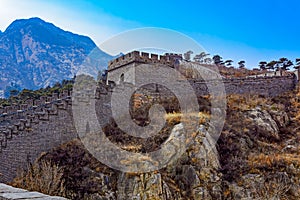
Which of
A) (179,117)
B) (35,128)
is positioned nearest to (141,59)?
(179,117)

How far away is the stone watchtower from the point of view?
18156 mm

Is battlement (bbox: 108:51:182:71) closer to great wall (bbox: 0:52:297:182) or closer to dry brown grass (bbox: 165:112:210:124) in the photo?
great wall (bbox: 0:52:297:182)

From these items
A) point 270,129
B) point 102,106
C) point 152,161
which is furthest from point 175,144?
point 270,129

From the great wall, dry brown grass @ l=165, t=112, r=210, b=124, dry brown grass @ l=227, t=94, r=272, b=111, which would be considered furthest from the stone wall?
dry brown grass @ l=227, t=94, r=272, b=111

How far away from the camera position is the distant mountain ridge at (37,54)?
291ft

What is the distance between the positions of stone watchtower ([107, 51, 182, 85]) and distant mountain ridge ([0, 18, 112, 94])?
6315 cm

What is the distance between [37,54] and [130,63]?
91.0 m

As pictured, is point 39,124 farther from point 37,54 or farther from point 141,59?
point 37,54

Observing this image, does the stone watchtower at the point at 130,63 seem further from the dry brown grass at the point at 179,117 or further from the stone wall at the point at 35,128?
A: the dry brown grass at the point at 179,117

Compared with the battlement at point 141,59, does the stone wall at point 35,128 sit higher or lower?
lower

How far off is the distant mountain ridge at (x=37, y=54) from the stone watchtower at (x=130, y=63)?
207ft

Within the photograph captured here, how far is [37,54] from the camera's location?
3996 inches

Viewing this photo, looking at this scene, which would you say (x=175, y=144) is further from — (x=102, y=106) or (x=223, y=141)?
(x=102, y=106)

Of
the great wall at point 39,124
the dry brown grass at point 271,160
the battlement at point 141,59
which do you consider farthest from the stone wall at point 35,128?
the dry brown grass at point 271,160
